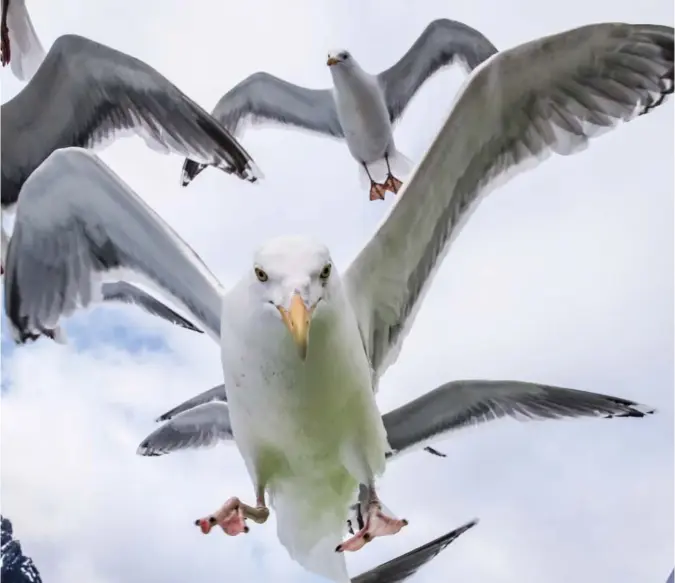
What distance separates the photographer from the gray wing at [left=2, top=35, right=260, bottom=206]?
144cm

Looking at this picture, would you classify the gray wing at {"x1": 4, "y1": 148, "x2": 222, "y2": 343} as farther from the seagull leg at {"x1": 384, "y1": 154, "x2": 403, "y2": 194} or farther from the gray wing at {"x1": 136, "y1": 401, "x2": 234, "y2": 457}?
the seagull leg at {"x1": 384, "y1": 154, "x2": 403, "y2": 194}

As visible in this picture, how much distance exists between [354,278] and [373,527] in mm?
365

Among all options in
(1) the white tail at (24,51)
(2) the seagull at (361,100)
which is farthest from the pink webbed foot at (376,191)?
(1) the white tail at (24,51)

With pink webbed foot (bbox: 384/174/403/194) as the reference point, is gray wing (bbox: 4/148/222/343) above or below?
above

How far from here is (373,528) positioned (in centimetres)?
118

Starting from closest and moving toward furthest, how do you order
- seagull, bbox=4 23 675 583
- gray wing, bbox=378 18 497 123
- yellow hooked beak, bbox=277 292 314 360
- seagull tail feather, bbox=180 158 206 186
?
yellow hooked beak, bbox=277 292 314 360, seagull, bbox=4 23 675 583, gray wing, bbox=378 18 497 123, seagull tail feather, bbox=180 158 206 186

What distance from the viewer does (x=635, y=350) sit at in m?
1.16

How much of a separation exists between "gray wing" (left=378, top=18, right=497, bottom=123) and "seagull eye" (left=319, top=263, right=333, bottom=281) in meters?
0.35

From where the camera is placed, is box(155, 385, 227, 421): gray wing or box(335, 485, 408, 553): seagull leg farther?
box(155, 385, 227, 421): gray wing

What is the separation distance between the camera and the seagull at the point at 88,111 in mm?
1438

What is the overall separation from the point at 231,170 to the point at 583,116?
1.88ft

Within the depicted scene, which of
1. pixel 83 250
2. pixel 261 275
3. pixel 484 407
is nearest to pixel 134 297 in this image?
pixel 83 250

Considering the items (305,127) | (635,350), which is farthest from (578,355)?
(305,127)

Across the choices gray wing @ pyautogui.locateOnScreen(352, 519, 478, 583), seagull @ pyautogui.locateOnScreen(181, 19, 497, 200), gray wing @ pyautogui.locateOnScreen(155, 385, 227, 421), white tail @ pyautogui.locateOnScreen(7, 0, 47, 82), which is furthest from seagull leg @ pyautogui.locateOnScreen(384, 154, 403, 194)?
white tail @ pyautogui.locateOnScreen(7, 0, 47, 82)
